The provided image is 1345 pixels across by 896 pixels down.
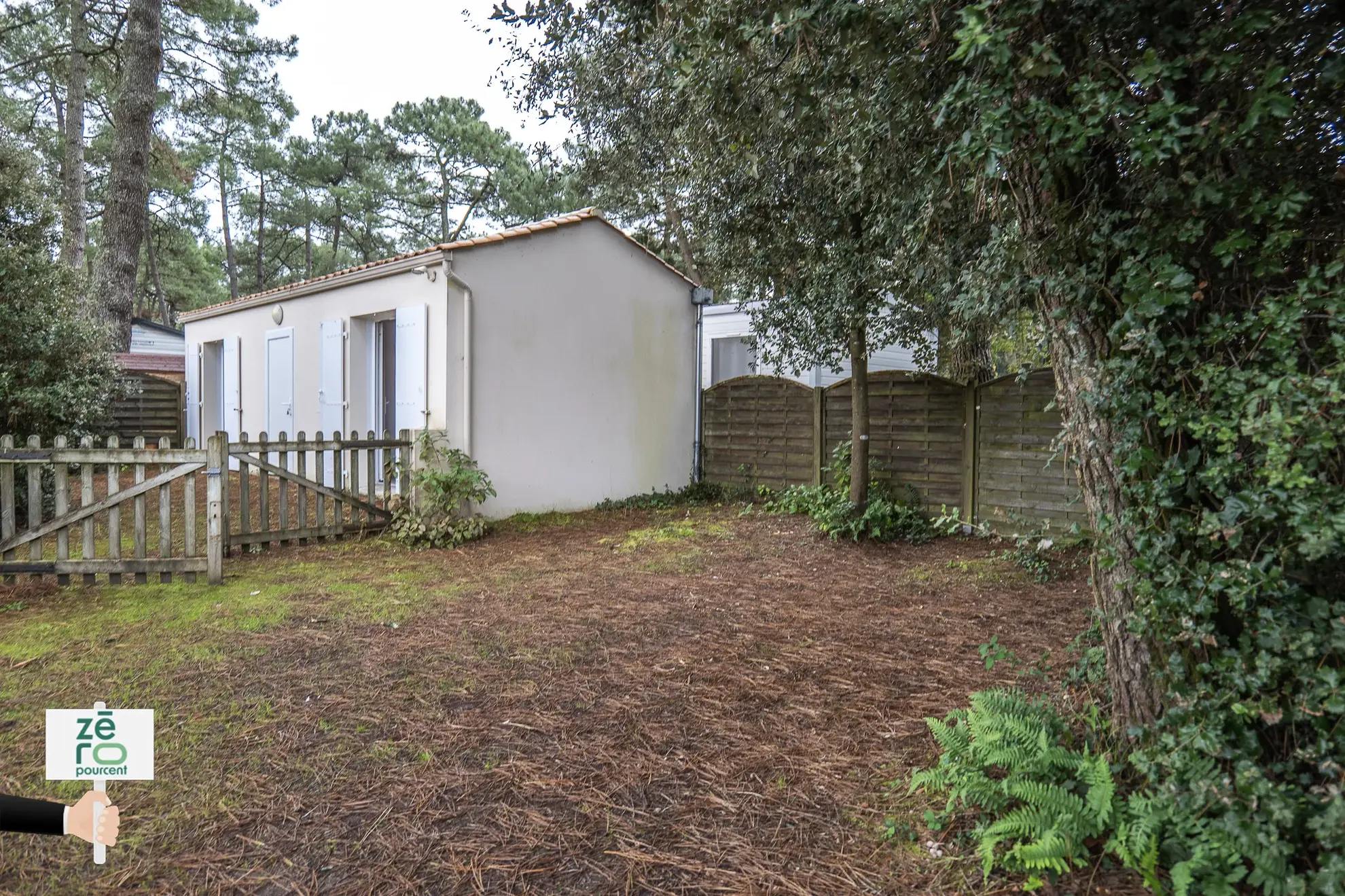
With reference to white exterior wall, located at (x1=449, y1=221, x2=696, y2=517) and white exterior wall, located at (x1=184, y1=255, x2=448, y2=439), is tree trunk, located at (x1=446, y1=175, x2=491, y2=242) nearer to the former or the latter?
white exterior wall, located at (x1=184, y1=255, x2=448, y2=439)

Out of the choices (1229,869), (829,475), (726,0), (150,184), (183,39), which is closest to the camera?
(1229,869)

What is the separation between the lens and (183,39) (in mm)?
13977

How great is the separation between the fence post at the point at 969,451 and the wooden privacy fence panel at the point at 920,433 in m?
0.03

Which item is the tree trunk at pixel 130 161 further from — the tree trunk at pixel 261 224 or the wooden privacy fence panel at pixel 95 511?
the tree trunk at pixel 261 224

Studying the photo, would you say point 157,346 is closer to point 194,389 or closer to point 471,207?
point 194,389

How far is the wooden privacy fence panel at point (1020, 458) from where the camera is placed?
21.4 feet

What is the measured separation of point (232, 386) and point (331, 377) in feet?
11.3

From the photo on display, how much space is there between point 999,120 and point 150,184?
2598cm

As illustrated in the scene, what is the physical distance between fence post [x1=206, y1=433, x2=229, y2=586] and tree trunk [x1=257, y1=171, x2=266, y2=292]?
23.6 metres

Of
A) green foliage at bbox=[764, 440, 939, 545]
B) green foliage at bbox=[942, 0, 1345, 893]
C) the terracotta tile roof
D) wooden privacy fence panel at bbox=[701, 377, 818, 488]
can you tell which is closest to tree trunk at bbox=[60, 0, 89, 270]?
the terracotta tile roof

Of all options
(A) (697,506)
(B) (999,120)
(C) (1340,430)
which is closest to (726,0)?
(B) (999,120)

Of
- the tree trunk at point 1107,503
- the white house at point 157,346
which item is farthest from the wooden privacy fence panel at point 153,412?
the tree trunk at point 1107,503

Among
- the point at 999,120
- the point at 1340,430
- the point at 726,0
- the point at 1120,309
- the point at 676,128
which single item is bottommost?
the point at 1340,430

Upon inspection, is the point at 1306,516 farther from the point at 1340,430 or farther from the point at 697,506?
the point at 697,506
